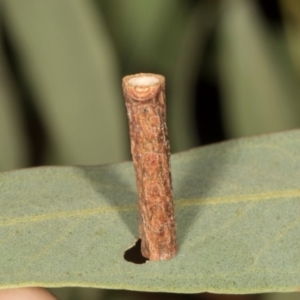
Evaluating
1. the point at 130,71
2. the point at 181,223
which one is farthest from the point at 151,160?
the point at 130,71

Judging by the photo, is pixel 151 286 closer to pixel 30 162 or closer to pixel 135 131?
pixel 135 131

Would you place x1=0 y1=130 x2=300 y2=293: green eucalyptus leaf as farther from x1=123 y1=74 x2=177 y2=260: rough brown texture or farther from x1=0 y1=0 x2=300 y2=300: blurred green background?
x1=0 y1=0 x2=300 y2=300: blurred green background

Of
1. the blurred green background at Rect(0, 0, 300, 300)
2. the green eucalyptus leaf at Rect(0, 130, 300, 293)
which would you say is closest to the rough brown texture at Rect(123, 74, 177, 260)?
the green eucalyptus leaf at Rect(0, 130, 300, 293)

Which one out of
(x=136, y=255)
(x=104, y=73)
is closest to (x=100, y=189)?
(x=136, y=255)

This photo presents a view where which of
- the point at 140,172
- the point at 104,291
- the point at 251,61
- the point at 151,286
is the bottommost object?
the point at 104,291

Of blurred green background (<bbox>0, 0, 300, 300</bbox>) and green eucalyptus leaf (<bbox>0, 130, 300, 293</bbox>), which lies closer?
green eucalyptus leaf (<bbox>0, 130, 300, 293</bbox>)

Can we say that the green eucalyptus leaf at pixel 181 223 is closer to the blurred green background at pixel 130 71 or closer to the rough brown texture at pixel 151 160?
the rough brown texture at pixel 151 160

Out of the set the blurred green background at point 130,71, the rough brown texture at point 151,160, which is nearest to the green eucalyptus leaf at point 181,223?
the rough brown texture at point 151,160
